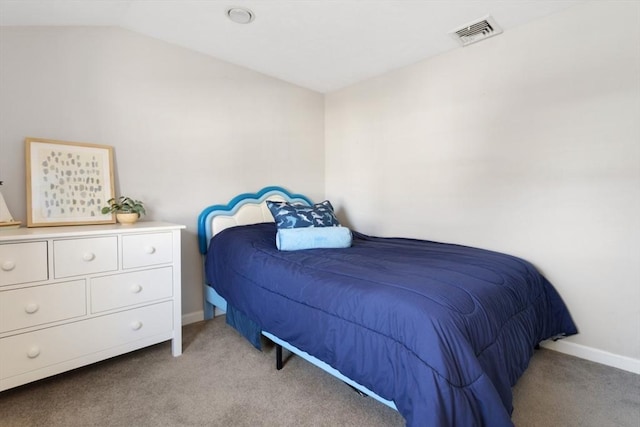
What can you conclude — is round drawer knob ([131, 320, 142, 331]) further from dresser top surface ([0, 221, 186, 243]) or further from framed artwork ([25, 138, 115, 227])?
framed artwork ([25, 138, 115, 227])

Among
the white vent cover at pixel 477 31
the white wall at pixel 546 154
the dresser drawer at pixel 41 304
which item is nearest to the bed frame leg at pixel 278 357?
the dresser drawer at pixel 41 304

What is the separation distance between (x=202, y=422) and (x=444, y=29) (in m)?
2.79

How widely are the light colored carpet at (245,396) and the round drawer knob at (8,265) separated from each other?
0.68m

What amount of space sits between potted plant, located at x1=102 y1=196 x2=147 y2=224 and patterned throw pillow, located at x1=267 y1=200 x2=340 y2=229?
90 centimetres

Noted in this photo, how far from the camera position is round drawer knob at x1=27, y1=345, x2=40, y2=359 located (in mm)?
1539

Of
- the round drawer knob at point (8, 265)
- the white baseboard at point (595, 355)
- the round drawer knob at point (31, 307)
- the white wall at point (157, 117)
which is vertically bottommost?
the white baseboard at point (595, 355)

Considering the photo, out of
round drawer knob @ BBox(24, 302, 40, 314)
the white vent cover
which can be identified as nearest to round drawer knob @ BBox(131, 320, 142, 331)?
round drawer knob @ BBox(24, 302, 40, 314)

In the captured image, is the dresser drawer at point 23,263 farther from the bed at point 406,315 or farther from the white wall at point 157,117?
A: the bed at point 406,315

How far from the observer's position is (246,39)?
2.40 metres

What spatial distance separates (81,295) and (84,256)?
8.3 inches

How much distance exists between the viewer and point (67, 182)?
202cm

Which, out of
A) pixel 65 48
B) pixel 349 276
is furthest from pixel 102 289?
pixel 65 48

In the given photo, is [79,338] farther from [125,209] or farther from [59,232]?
[125,209]

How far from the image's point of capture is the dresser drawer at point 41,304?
1.48 metres
